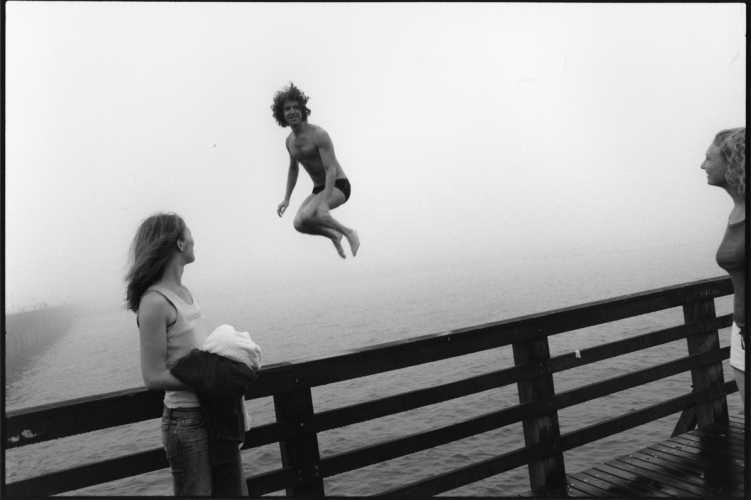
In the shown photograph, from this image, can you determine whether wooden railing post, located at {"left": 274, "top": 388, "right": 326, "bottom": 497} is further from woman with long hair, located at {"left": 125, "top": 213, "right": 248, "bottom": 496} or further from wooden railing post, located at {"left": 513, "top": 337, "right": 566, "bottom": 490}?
A: wooden railing post, located at {"left": 513, "top": 337, "right": 566, "bottom": 490}

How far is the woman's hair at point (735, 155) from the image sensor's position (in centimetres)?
229

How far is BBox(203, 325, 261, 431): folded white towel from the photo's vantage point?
2.05 m

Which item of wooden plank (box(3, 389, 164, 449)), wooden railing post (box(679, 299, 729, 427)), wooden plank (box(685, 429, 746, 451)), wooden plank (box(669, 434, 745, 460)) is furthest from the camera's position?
wooden railing post (box(679, 299, 729, 427))

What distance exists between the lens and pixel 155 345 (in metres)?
2.02

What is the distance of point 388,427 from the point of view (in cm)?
1266

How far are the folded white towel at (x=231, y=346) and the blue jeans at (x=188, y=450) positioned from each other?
9.1 inches

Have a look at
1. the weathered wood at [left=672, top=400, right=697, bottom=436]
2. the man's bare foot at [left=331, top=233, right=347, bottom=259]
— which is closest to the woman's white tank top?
the man's bare foot at [left=331, top=233, right=347, bottom=259]

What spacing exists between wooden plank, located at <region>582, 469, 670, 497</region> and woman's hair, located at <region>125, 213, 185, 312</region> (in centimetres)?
242

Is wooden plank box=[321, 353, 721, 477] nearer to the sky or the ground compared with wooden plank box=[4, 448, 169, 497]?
nearer to the ground

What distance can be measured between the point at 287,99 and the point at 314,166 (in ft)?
0.88

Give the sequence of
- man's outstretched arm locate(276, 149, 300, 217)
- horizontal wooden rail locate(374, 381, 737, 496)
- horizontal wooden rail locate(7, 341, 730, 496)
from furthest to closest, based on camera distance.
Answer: horizontal wooden rail locate(374, 381, 737, 496) < man's outstretched arm locate(276, 149, 300, 217) < horizontal wooden rail locate(7, 341, 730, 496)

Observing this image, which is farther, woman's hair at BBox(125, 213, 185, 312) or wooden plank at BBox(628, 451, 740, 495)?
wooden plank at BBox(628, 451, 740, 495)

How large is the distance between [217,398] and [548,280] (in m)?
39.9

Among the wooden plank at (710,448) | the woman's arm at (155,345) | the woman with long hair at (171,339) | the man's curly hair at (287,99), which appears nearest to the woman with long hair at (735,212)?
the wooden plank at (710,448)
